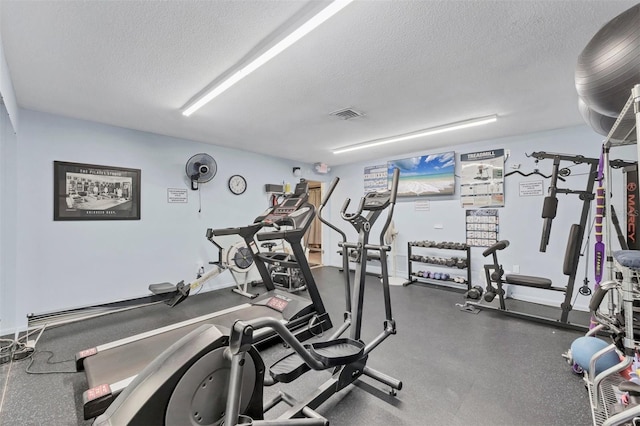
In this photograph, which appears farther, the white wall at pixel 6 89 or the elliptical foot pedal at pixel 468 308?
the elliptical foot pedal at pixel 468 308

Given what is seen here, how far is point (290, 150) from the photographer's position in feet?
17.7

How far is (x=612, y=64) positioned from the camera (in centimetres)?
142

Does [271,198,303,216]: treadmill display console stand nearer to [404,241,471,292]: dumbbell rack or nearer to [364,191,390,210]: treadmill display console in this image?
[364,191,390,210]: treadmill display console

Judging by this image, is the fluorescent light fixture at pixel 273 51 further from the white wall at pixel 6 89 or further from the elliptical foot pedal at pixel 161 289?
the elliptical foot pedal at pixel 161 289

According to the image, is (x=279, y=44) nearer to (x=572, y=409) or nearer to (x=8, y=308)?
(x=572, y=409)

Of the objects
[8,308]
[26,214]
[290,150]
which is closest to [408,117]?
[290,150]

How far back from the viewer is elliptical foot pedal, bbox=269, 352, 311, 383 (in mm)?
1601

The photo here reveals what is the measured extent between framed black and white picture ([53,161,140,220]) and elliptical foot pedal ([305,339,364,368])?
3.59 meters

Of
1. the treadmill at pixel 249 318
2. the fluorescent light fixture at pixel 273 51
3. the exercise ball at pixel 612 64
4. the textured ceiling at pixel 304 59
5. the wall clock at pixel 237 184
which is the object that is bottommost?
the treadmill at pixel 249 318

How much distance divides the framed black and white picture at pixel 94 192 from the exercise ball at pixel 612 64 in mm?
4990

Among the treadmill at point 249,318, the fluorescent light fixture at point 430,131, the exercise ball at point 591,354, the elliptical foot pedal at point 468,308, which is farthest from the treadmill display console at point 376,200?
the elliptical foot pedal at point 468,308

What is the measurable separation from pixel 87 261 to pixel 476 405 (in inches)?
182

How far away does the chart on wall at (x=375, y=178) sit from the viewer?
6.04 m

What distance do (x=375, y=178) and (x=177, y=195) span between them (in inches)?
158
